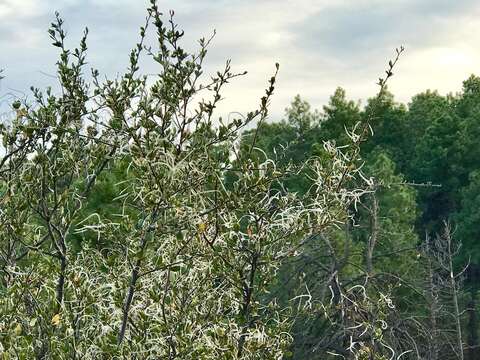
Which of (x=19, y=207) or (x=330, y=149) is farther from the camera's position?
(x=330, y=149)

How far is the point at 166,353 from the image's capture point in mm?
4984

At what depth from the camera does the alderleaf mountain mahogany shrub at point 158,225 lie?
15.7ft

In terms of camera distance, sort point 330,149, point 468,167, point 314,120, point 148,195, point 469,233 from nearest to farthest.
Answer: point 148,195 < point 330,149 < point 469,233 < point 468,167 < point 314,120

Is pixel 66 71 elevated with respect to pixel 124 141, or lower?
elevated

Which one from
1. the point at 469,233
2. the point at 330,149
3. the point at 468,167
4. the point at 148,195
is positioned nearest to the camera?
the point at 148,195

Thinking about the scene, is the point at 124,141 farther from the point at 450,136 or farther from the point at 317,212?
the point at 450,136

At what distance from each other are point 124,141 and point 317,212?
4.07ft

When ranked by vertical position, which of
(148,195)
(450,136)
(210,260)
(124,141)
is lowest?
(210,260)

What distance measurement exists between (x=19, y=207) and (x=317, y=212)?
177cm

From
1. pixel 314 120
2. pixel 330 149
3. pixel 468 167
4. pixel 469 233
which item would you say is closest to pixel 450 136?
pixel 468 167

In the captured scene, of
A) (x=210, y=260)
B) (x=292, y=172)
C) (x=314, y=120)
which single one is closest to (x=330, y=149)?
(x=292, y=172)

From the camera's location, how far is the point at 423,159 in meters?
42.7

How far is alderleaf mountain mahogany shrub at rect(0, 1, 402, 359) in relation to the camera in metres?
4.78

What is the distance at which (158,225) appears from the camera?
15.4 ft
